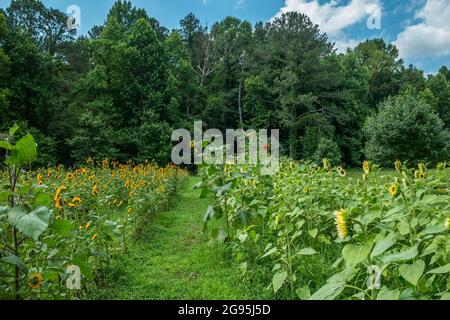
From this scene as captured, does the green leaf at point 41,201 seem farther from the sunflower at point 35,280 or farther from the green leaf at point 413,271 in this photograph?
the green leaf at point 413,271

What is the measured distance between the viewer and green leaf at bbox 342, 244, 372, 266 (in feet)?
4.01

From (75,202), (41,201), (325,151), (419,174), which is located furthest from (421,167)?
(325,151)

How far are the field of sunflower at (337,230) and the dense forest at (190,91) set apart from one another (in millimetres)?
14127

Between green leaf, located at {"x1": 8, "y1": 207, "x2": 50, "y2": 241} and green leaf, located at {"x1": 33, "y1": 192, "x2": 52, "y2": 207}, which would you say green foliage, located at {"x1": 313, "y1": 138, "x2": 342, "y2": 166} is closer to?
green leaf, located at {"x1": 33, "y1": 192, "x2": 52, "y2": 207}

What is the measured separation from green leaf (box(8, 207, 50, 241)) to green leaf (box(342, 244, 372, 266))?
1.07 m

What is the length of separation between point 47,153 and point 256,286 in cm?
1634

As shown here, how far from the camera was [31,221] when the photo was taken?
124cm

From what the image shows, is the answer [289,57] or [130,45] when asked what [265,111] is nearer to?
[289,57]

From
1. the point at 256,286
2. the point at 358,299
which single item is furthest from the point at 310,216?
the point at 358,299

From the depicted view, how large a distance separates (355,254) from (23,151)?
55.4 inches

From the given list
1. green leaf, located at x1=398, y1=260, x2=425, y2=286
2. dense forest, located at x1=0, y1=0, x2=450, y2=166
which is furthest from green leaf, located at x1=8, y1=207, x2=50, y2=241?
dense forest, located at x1=0, y1=0, x2=450, y2=166

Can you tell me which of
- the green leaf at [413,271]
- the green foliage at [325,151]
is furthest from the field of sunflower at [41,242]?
the green foliage at [325,151]

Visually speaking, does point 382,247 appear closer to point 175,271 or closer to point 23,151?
point 23,151

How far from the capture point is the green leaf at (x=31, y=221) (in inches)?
46.5
